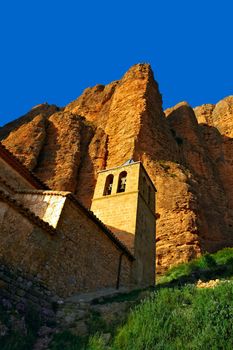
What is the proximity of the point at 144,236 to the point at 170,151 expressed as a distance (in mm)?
15408

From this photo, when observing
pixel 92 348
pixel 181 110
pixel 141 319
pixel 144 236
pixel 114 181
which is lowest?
pixel 92 348

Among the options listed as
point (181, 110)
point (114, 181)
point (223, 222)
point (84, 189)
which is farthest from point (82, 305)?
point (181, 110)

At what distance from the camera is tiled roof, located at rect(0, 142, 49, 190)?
14225 mm

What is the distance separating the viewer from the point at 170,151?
32.0 meters

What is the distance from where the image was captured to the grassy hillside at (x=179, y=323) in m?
7.07

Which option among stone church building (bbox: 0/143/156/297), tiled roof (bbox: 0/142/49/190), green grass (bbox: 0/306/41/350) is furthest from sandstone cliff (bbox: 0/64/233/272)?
green grass (bbox: 0/306/41/350)

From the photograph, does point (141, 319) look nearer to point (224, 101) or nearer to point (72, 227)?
point (72, 227)

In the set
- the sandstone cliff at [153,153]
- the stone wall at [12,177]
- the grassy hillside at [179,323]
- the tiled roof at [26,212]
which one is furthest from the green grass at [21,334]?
the sandstone cliff at [153,153]

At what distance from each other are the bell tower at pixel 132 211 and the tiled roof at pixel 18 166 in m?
4.00

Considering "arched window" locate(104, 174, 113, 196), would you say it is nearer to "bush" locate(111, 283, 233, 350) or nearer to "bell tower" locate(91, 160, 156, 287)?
"bell tower" locate(91, 160, 156, 287)

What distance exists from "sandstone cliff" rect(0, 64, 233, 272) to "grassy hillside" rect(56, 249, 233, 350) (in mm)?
13015

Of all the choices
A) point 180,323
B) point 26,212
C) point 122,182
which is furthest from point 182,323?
point 122,182

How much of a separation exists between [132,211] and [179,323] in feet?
32.1

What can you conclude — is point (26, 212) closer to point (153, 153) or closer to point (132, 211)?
point (132, 211)
